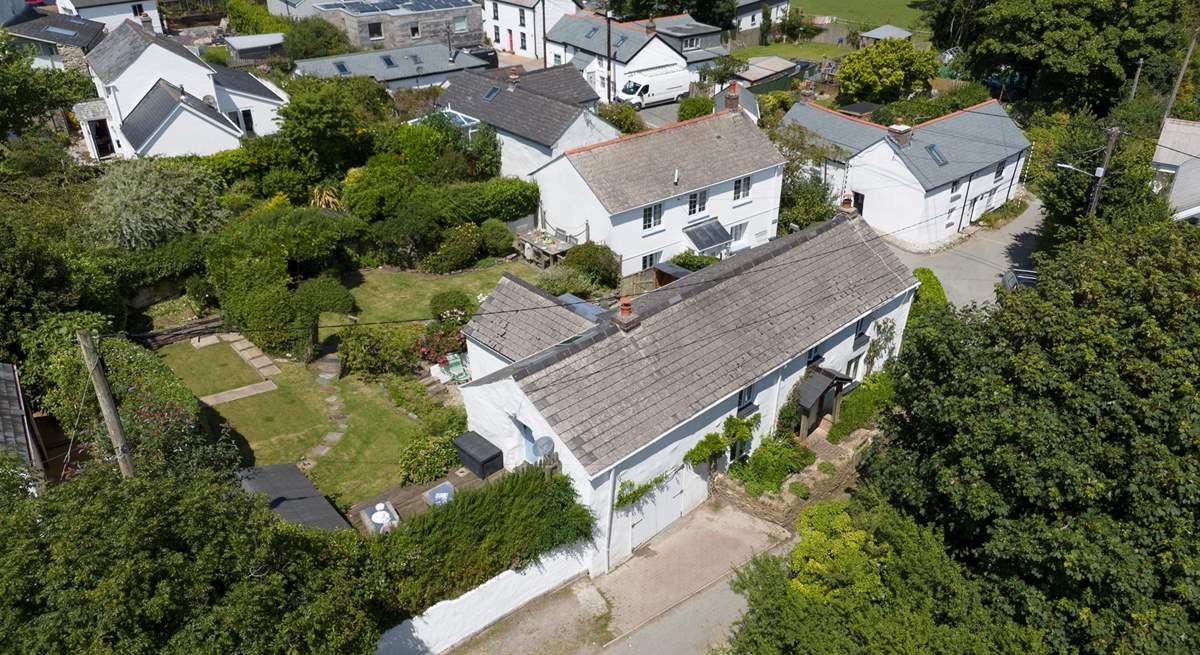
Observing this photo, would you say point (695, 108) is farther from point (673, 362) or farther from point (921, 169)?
point (673, 362)

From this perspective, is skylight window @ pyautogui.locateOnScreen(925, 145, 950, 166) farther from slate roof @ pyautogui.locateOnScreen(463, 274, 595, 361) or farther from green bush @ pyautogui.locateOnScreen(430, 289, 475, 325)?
green bush @ pyautogui.locateOnScreen(430, 289, 475, 325)

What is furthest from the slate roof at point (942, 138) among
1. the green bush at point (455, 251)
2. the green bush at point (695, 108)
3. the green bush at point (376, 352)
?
the green bush at point (376, 352)

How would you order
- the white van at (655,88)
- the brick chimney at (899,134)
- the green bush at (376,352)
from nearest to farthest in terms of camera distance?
the green bush at (376,352) < the brick chimney at (899,134) < the white van at (655,88)

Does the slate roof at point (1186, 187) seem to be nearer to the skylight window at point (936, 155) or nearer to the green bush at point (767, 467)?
the skylight window at point (936, 155)

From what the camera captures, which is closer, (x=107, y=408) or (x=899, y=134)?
(x=107, y=408)

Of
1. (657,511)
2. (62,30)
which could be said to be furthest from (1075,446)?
(62,30)

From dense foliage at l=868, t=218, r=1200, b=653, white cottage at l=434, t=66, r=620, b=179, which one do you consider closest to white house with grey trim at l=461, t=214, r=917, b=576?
dense foliage at l=868, t=218, r=1200, b=653
